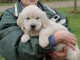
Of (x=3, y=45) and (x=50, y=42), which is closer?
(x=50, y=42)

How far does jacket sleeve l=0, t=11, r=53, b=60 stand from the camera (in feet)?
12.2

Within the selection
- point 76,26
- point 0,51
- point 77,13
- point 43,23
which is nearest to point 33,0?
point 43,23

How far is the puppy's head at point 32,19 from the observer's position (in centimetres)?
368

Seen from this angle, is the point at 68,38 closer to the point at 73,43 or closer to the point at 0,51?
the point at 73,43

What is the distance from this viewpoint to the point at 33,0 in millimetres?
4121

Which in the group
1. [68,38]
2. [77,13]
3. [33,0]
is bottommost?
[77,13]

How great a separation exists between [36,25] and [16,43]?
0.34m

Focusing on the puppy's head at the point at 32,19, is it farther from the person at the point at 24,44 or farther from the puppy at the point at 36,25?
the person at the point at 24,44

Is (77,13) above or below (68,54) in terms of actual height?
below

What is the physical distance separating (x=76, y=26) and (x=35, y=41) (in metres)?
9.46

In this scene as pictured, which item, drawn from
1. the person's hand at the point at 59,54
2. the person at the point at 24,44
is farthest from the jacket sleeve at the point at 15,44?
the person's hand at the point at 59,54

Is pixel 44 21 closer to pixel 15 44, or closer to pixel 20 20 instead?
pixel 20 20

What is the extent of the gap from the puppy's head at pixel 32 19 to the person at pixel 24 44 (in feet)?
0.47

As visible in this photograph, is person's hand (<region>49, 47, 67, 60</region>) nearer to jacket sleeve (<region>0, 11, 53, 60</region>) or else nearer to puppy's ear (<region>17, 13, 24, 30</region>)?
jacket sleeve (<region>0, 11, 53, 60</region>)
